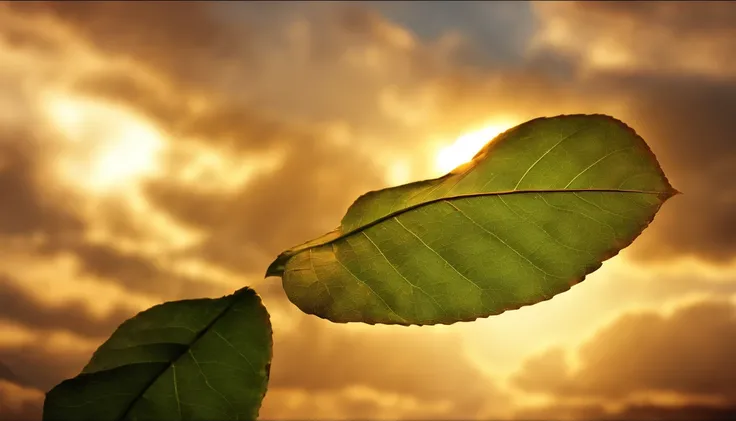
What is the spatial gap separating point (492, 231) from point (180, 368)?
13.5 inches

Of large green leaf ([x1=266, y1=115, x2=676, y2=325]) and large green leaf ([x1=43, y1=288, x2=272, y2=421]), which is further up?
large green leaf ([x1=266, y1=115, x2=676, y2=325])

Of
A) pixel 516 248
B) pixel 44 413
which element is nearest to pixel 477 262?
pixel 516 248

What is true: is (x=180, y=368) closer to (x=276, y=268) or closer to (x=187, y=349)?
(x=187, y=349)

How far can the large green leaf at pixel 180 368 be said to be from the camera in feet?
2.30

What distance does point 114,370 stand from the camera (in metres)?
0.71

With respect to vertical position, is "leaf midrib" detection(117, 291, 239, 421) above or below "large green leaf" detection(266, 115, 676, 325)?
below

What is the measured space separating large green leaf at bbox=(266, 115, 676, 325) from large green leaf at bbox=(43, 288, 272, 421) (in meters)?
0.06

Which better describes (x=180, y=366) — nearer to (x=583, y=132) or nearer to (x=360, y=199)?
(x=360, y=199)

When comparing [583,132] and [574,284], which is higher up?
[583,132]

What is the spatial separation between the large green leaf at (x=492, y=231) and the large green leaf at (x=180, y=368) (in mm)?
64

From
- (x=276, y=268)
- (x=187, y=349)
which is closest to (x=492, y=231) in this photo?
(x=276, y=268)

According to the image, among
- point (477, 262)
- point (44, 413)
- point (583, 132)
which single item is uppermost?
point (583, 132)

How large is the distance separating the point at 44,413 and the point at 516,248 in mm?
490

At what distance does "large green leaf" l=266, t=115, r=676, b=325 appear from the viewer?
2.41 feet
